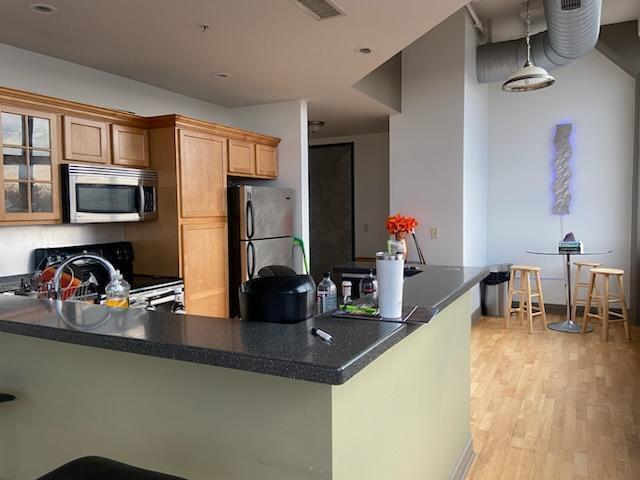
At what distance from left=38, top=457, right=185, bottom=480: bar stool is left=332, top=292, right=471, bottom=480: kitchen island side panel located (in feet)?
1.52

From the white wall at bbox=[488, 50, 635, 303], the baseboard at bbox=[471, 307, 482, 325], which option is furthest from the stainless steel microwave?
the white wall at bbox=[488, 50, 635, 303]

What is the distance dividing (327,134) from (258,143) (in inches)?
113

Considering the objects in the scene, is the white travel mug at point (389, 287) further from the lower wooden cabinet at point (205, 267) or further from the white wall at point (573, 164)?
the white wall at point (573, 164)

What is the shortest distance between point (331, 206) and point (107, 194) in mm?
4589

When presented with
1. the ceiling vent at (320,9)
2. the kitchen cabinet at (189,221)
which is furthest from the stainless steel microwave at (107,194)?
the ceiling vent at (320,9)

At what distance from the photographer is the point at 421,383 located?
2010 mm

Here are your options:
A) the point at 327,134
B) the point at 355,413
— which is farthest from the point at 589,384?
the point at 327,134

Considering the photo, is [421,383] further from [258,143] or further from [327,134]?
[327,134]

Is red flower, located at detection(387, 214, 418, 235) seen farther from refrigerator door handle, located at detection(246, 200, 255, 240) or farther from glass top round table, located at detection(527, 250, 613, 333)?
glass top round table, located at detection(527, 250, 613, 333)

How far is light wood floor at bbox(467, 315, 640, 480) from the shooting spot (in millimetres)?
2766

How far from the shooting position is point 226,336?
1349 millimetres

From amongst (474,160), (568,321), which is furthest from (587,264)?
(474,160)

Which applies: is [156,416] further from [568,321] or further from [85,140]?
[568,321]

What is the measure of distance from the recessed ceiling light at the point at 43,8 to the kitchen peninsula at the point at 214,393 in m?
1.61
